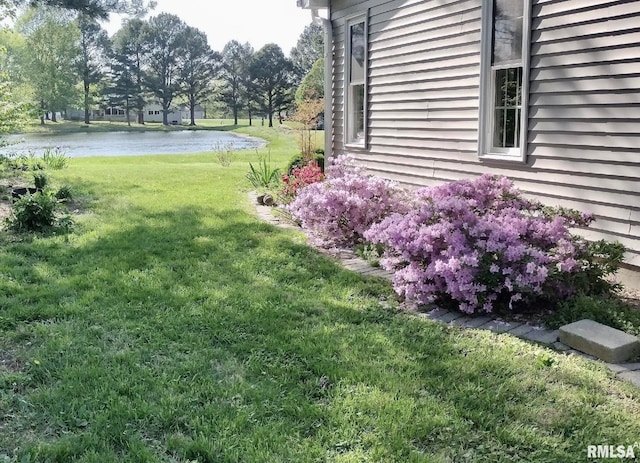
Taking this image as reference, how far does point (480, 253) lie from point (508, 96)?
2.22 metres

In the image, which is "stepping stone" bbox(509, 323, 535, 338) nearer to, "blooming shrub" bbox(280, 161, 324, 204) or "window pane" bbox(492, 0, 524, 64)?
"window pane" bbox(492, 0, 524, 64)

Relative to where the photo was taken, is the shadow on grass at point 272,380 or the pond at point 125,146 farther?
the pond at point 125,146

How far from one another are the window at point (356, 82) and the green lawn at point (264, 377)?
3872 mm

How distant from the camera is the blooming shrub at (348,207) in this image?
556cm

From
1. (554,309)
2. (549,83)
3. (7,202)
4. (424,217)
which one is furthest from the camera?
(7,202)

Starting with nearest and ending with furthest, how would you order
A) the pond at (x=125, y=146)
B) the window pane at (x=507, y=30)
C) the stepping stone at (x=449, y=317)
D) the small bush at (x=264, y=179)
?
the stepping stone at (x=449, y=317) → the window pane at (x=507, y=30) → the small bush at (x=264, y=179) → the pond at (x=125, y=146)

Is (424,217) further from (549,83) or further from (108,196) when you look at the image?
(108,196)

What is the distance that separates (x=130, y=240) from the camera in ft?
18.6

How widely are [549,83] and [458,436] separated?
3384 mm

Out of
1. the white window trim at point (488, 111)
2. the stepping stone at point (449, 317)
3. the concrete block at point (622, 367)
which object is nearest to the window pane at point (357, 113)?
the white window trim at point (488, 111)

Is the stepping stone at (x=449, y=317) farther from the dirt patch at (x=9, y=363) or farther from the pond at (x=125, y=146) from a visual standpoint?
the pond at (x=125, y=146)

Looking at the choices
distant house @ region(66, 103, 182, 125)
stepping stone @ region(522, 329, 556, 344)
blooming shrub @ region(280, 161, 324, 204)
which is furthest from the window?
distant house @ region(66, 103, 182, 125)

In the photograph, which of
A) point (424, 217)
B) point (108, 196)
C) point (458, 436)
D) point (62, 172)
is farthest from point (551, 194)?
point (62, 172)

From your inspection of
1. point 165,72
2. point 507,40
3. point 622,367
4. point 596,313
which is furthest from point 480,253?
point 165,72
